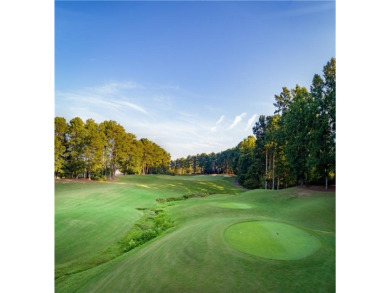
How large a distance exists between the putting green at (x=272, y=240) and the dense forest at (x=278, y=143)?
5213 millimetres

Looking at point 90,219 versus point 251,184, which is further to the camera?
point 251,184

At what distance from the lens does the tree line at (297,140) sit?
804 cm

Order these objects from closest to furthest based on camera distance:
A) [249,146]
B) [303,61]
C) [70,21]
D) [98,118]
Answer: [70,21] < [303,61] < [98,118] < [249,146]

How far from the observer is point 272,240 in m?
3.37

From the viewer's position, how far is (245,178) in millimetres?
15836

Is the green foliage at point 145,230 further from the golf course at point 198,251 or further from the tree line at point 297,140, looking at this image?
the tree line at point 297,140

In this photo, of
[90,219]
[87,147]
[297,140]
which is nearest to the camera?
[90,219]

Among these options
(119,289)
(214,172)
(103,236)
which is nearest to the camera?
(119,289)

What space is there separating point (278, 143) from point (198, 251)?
1054cm

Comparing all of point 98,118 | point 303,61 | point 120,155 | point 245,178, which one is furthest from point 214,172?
point 303,61

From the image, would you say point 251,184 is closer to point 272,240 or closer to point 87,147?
point 87,147

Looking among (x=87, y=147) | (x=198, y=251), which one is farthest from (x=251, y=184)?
(x=198, y=251)
